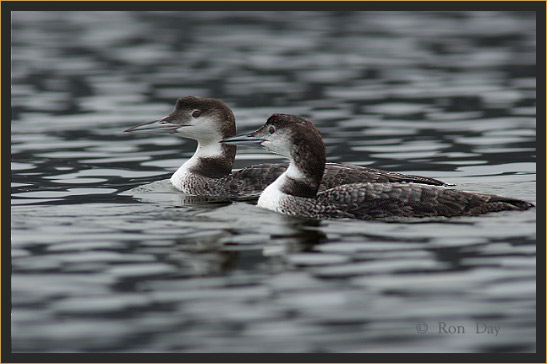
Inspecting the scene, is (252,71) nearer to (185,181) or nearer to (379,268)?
(185,181)

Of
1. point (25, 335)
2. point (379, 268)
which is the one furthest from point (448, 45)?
point (25, 335)

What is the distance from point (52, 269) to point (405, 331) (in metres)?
2.54

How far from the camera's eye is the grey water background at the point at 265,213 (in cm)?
606

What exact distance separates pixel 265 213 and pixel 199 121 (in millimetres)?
1847

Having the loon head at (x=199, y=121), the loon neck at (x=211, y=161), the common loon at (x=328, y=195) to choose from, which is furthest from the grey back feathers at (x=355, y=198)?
the loon neck at (x=211, y=161)

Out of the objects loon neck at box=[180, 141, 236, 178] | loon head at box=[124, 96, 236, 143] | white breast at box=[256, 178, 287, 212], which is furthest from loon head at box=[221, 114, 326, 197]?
loon neck at box=[180, 141, 236, 178]

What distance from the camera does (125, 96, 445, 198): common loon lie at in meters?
10.1

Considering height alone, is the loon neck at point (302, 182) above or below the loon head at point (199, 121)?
below

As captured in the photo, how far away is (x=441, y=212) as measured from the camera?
8.45 metres

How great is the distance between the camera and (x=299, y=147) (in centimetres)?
899

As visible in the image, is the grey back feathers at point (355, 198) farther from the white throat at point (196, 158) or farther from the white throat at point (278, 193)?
the white throat at point (196, 158)

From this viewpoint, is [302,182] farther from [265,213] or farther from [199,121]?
[199,121]

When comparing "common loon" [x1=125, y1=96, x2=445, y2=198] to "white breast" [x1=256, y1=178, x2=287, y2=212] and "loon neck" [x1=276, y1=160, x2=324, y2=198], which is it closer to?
"white breast" [x1=256, y1=178, x2=287, y2=212]

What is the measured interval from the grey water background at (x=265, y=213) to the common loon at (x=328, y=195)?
6.0 inches
